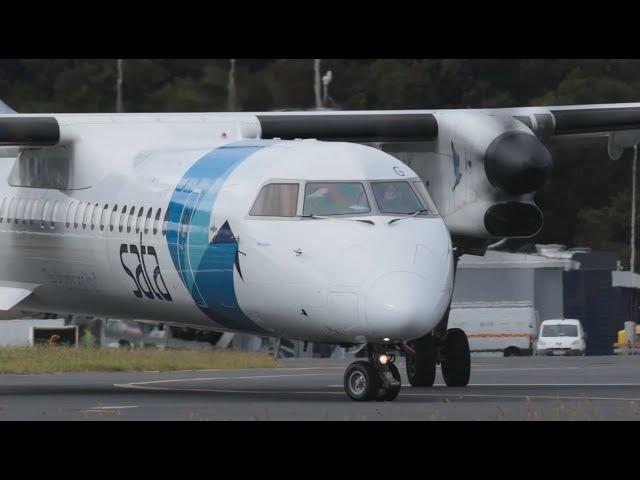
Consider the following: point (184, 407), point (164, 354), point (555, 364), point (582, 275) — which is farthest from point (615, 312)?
point (184, 407)

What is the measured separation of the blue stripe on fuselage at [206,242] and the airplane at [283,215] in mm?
23

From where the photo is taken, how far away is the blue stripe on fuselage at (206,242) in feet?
58.9

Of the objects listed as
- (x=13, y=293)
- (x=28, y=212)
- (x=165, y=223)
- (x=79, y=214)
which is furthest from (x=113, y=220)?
(x=13, y=293)

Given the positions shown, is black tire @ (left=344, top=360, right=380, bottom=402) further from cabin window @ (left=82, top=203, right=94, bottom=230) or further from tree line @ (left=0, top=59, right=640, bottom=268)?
tree line @ (left=0, top=59, right=640, bottom=268)

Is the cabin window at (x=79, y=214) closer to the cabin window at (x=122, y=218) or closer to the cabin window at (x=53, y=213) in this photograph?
the cabin window at (x=53, y=213)

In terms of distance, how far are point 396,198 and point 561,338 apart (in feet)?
98.5

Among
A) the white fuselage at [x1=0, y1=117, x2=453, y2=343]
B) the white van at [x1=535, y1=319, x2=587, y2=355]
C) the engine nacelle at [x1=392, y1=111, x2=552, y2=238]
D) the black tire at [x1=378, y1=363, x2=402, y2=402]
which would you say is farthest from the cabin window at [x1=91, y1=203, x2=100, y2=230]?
the white van at [x1=535, y1=319, x2=587, y2=355]

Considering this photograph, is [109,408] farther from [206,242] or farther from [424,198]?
[424,198]

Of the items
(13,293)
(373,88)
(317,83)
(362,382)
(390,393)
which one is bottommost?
(390,393)

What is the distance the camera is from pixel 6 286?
2200cm

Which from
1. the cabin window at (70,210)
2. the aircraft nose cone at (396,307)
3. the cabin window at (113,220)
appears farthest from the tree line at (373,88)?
the aircraft nose cone at (396,307)

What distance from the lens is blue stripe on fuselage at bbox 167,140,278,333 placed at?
706 inches

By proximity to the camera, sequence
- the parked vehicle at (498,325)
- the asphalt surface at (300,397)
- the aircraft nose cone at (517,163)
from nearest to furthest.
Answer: the asphalt surface at (300,397)
the aircraft nose cone at (517,163)
the parked vehicle at (498,325)

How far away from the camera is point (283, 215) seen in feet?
57.1
